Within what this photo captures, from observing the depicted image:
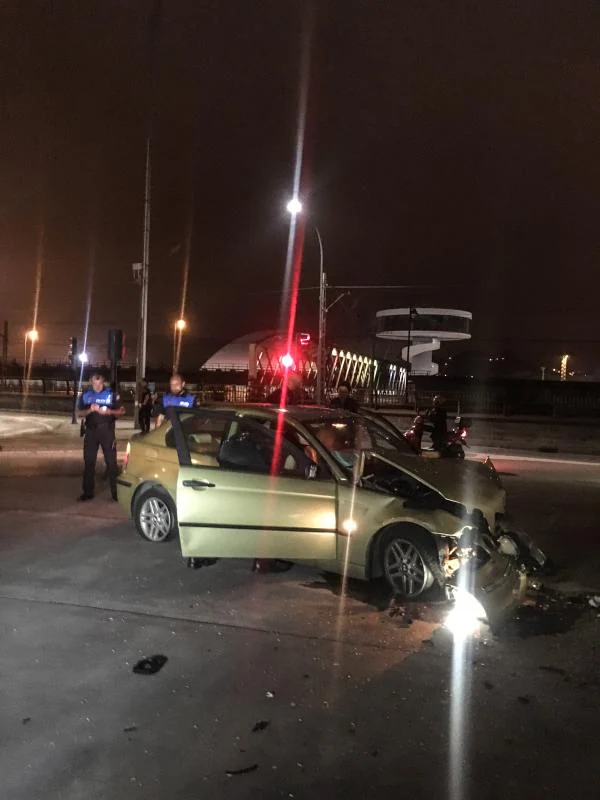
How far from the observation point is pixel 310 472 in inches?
232

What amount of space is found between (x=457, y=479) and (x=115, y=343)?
13.3m

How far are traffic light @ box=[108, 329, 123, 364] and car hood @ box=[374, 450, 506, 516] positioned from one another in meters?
12.5

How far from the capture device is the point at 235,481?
19.6ft

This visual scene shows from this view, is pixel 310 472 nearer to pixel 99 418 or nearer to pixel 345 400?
pixel 99 418

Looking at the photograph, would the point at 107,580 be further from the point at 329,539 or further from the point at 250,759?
the point at 250,759

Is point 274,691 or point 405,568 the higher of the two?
point 405,568

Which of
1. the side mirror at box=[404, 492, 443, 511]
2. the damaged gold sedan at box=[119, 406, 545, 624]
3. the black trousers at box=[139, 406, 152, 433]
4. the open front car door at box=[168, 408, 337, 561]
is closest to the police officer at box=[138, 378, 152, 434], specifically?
the black trousers at box=[139, 406, 152, 433]

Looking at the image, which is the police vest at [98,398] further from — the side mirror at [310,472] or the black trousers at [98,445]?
the side mirror at [310,472]

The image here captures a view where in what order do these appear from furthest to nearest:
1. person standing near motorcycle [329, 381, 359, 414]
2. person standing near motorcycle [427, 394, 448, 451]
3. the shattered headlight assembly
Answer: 1. person standing near motorcycle [329, 381, 359, 414]
2. person standing near motorcycle [427, 394, 448, 451]
3. the shattered headlight assembly

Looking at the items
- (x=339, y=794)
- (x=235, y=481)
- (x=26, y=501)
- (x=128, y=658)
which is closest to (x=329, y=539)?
(x=235, y=481)

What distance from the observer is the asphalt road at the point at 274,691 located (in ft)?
10.3

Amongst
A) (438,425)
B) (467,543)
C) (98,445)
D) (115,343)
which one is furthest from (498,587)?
(115,343)

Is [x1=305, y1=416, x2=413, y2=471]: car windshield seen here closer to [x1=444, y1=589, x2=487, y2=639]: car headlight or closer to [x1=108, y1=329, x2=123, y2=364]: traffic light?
[x1=444, y1=589, x2=487, y2=639]: car headlight

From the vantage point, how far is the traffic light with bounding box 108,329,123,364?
17.6 m
